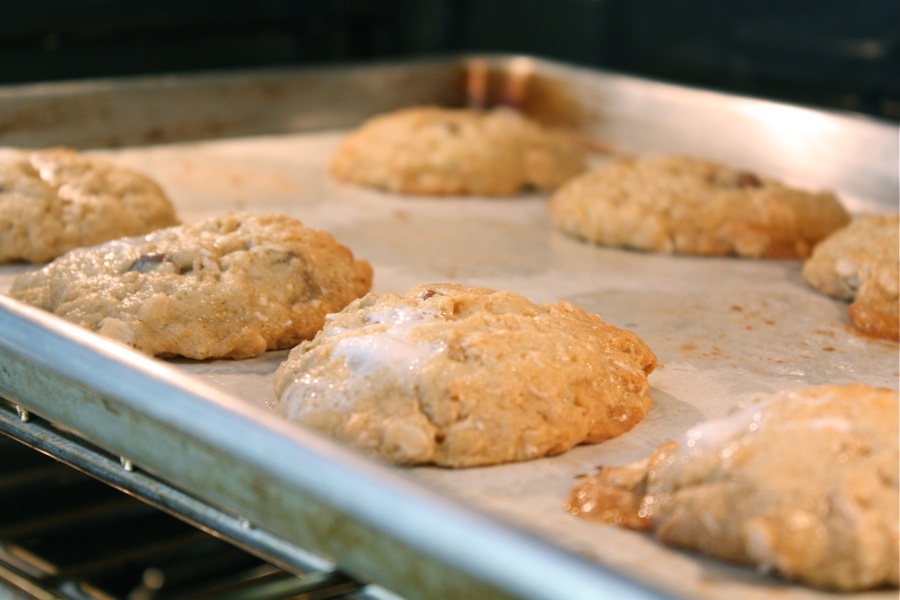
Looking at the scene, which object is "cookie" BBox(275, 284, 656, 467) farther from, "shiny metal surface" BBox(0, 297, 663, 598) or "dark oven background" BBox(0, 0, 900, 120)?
"dark oven background" BBox(0, 0, 900, 120)

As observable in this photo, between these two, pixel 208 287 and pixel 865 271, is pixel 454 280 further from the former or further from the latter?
pixel 865 271

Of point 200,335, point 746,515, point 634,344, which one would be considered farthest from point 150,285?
point 746,515

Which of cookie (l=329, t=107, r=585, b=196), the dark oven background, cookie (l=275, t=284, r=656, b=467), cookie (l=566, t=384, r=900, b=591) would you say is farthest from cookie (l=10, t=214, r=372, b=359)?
the dark oven background

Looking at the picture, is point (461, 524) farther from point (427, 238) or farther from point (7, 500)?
point (7, 500)

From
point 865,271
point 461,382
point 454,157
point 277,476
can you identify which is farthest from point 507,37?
point 277,476

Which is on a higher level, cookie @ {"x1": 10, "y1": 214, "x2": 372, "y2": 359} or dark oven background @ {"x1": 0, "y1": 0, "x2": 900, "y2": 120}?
dark oven background @ {"x1": 0, "y1": 0, "x2": 900, "y2": 120}

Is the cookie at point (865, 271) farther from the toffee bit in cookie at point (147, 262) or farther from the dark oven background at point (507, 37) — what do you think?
the dark oven background at point (507, 37)
